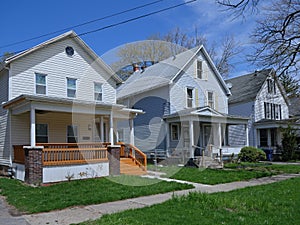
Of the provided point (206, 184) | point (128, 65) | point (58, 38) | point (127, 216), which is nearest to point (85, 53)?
point (58, 38)

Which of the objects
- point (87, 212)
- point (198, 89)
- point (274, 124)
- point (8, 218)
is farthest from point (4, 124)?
point (274, 124)

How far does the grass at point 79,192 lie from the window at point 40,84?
545cm

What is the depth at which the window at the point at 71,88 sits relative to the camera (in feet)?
56.4

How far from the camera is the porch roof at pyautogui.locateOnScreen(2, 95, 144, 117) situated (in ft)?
41.7

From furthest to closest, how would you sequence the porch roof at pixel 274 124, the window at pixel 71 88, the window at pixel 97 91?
the porch roof at pixel 274 124 → the window at pixel 97 91 → the window at pixel 71 88

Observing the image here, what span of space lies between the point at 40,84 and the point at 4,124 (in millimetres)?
2792

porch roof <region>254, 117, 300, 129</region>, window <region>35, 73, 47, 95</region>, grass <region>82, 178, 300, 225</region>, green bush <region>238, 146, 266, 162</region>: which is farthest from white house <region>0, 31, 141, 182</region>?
porch roof <region>254, 117, 300, 129</region>

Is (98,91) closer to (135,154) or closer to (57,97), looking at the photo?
(135,154)

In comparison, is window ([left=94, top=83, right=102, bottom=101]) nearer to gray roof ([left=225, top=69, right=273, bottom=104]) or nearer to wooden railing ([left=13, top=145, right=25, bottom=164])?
wooden railing ([left=13, top=145, right=25, bottom=164])

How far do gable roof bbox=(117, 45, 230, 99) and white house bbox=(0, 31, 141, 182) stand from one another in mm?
4420

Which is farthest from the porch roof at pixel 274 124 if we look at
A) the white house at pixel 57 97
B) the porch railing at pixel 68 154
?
the porch railing at pixel 68 154

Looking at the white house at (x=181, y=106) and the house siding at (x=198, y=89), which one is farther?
the house siding at (x=198, y=89)

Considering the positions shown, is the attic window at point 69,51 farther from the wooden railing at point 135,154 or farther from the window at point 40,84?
the wooden railing at point 135,154

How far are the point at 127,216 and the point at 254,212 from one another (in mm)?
2988
